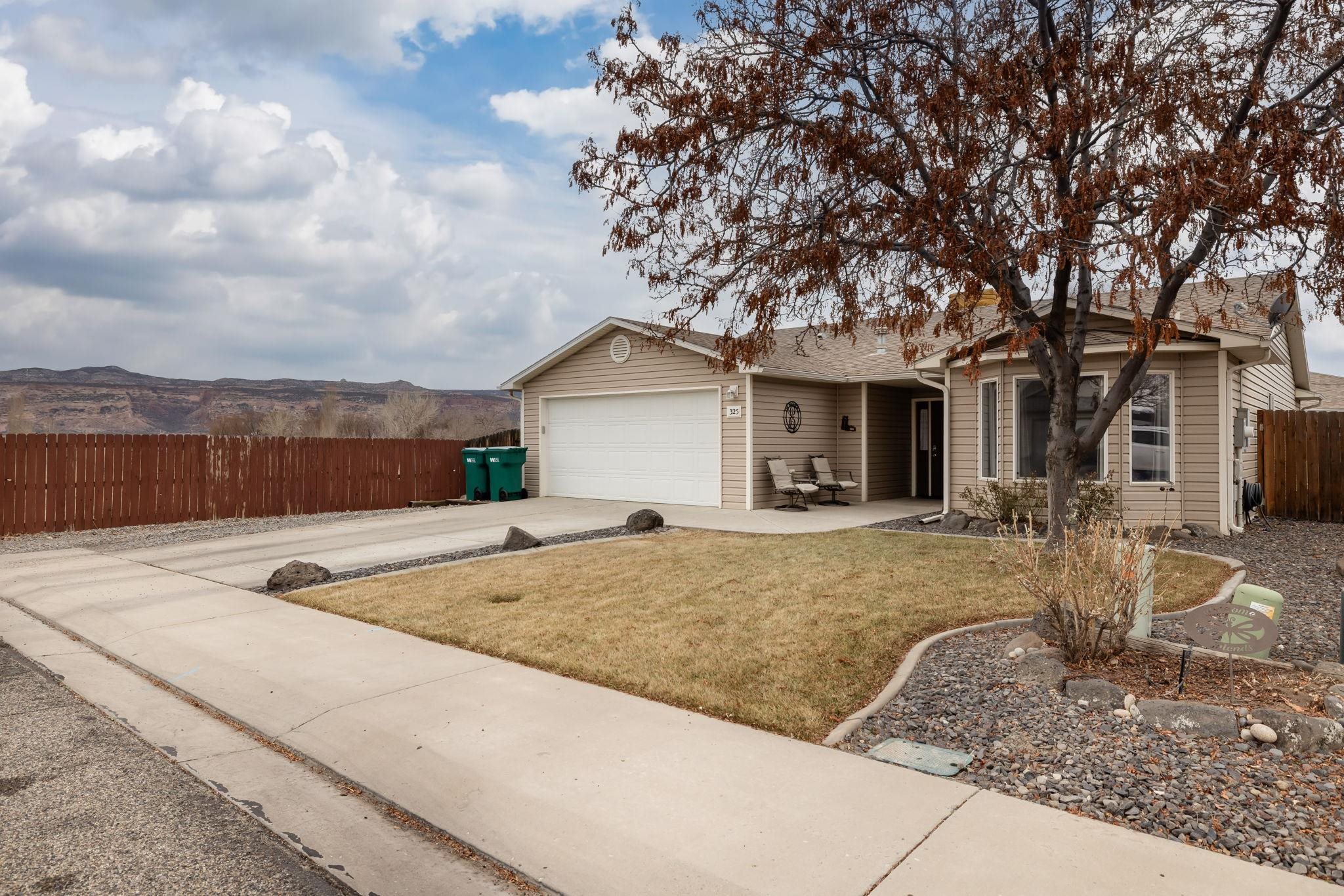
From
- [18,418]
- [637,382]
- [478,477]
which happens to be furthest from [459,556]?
[18,418]

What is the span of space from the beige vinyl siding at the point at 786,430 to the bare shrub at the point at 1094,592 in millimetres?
9666

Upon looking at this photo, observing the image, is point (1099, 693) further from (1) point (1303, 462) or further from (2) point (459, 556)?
(1) point (1303, 462)

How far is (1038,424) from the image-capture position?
11.8m

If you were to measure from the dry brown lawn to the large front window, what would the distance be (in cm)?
273

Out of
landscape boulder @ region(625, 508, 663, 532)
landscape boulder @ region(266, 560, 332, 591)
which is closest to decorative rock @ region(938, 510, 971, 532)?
landscape boulder @ region(625, 508, 663, 532)

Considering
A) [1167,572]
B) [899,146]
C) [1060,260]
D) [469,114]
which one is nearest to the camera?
[1060,260]

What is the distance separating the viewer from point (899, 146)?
6879 millimetres

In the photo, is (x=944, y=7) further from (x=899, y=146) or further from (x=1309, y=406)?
(x=1309, y=406)

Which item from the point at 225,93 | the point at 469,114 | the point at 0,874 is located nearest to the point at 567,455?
the point at 469,114

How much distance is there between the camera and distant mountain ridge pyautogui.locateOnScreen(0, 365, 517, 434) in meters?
50.7

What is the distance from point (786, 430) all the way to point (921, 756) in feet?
38.5

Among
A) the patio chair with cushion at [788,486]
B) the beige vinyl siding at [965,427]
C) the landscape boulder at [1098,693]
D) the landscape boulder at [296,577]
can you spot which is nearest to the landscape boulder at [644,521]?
the patio chair with cushion at [788,486]

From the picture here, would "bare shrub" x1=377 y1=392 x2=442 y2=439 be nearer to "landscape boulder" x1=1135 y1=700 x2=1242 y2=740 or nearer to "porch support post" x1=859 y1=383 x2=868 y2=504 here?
"porch support post" x1=859 y1=383 x2=868 y2=504

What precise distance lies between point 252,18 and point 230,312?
13642 mm
